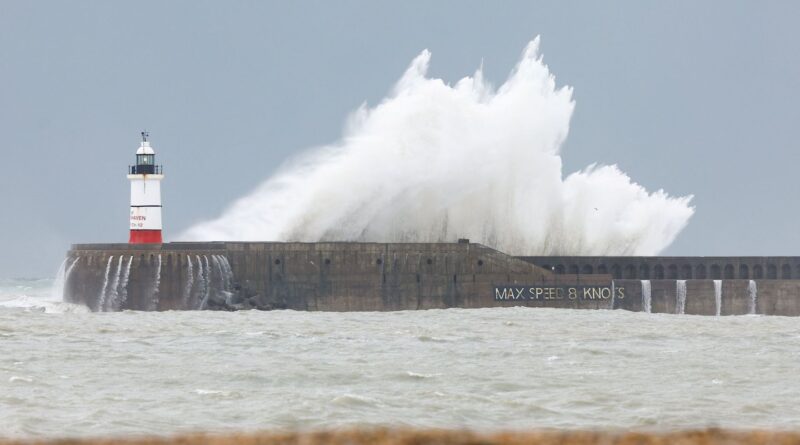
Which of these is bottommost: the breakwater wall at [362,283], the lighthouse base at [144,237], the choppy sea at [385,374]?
the choppy sea at [385,374]

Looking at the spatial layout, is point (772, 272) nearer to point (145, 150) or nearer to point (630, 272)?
point (630, 272)

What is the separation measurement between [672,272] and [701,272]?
3.31 ft

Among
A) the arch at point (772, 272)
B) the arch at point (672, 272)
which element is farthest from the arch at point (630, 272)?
the arch at point (772, 272)

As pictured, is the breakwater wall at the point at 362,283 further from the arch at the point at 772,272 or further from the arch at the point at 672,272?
the arch at the point at 772,272

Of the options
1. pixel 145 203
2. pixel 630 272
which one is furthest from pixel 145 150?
pixel 630 272

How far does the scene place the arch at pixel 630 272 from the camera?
151 ft

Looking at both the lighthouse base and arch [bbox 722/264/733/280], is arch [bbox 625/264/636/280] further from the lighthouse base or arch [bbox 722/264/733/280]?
the lighthouse base

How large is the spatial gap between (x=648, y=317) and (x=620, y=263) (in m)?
6.95

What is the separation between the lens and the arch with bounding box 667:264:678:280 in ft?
150

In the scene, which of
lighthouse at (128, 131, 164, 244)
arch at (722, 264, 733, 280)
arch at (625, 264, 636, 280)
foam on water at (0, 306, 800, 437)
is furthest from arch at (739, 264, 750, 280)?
lighthouse at (128, 131, 164, 244)

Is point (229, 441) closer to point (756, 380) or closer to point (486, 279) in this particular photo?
point (756, 380)

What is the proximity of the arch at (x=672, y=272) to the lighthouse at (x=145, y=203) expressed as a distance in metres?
16.7

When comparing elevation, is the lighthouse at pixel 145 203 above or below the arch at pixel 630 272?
above

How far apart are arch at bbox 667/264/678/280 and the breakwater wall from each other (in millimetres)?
1711
